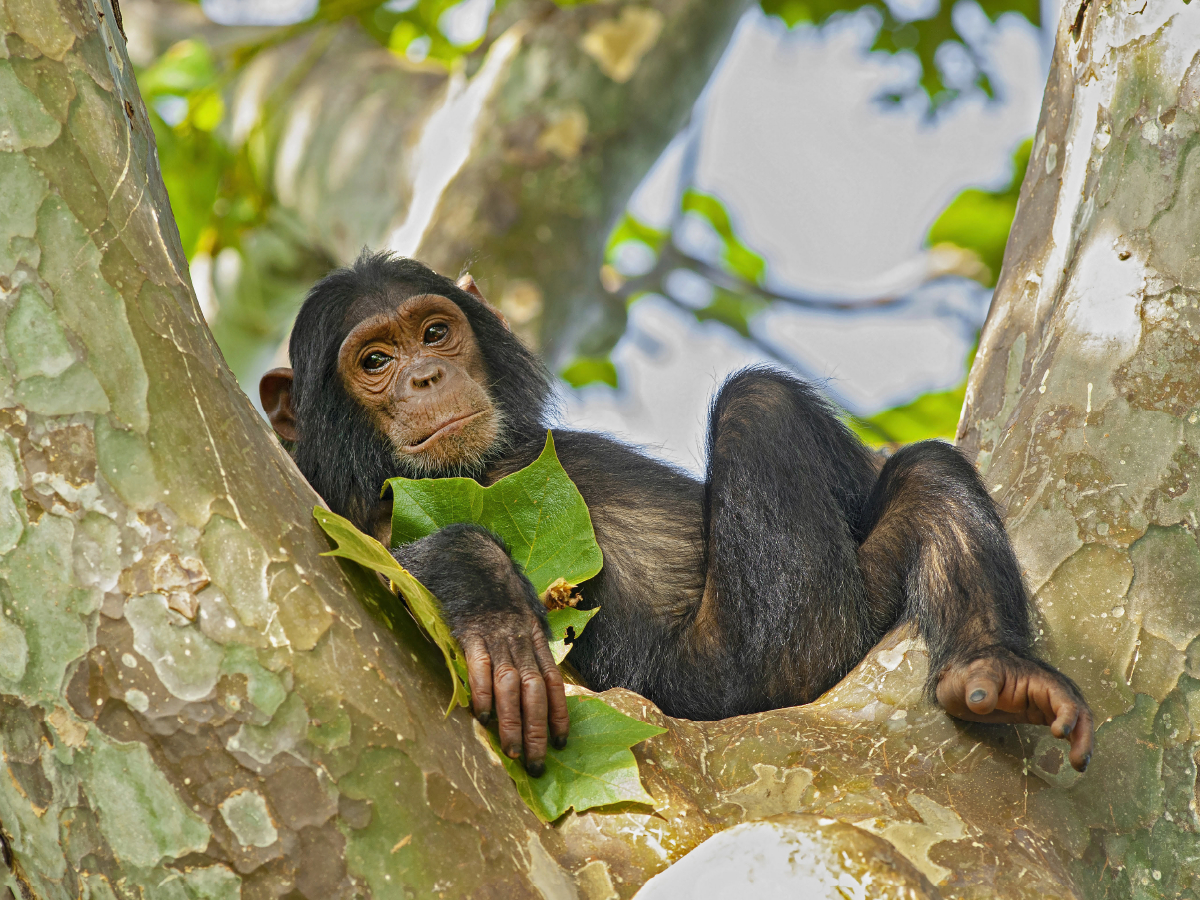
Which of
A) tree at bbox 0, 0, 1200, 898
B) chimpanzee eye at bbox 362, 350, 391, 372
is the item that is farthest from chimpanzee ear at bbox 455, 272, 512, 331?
tree at bbox 0, 0, 1200, 898

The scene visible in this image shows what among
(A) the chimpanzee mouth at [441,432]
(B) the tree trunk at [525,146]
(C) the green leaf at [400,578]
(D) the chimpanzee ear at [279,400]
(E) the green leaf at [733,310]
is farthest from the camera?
(E) the green leaf at [733,310]

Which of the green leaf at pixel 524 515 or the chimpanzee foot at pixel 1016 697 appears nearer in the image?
the chimpanzee foot at pixel 1016 697

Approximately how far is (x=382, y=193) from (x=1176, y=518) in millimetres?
5355

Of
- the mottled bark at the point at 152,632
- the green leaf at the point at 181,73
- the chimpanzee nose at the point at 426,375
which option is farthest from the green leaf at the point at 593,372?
the mottled bark at the point at 152,632

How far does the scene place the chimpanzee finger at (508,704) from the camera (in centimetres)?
205

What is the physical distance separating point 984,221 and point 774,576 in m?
5.43

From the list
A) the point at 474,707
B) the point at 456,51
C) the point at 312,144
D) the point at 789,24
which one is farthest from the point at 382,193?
the point at 474,707

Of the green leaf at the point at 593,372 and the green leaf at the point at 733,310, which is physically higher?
the green leaf at the point at 733,310

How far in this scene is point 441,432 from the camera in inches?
140

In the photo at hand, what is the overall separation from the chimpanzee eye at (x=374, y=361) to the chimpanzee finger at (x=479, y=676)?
1702 millimetres

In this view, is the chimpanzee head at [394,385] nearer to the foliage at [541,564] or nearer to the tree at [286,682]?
the foliage at [541,564]

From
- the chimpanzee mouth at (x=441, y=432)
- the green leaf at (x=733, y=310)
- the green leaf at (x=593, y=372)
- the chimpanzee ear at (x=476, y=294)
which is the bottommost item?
the green leaf at (x=593, y=372)

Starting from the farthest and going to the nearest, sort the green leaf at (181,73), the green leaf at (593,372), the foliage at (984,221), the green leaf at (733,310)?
1. the green leaf at (593,372)
2. the green leaf at (733,310)
3. the foliage at (984,221)
4. the green leaf at (181,73)

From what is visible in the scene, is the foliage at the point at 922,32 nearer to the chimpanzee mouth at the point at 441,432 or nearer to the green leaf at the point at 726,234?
the green leaf at the point at 726,234
